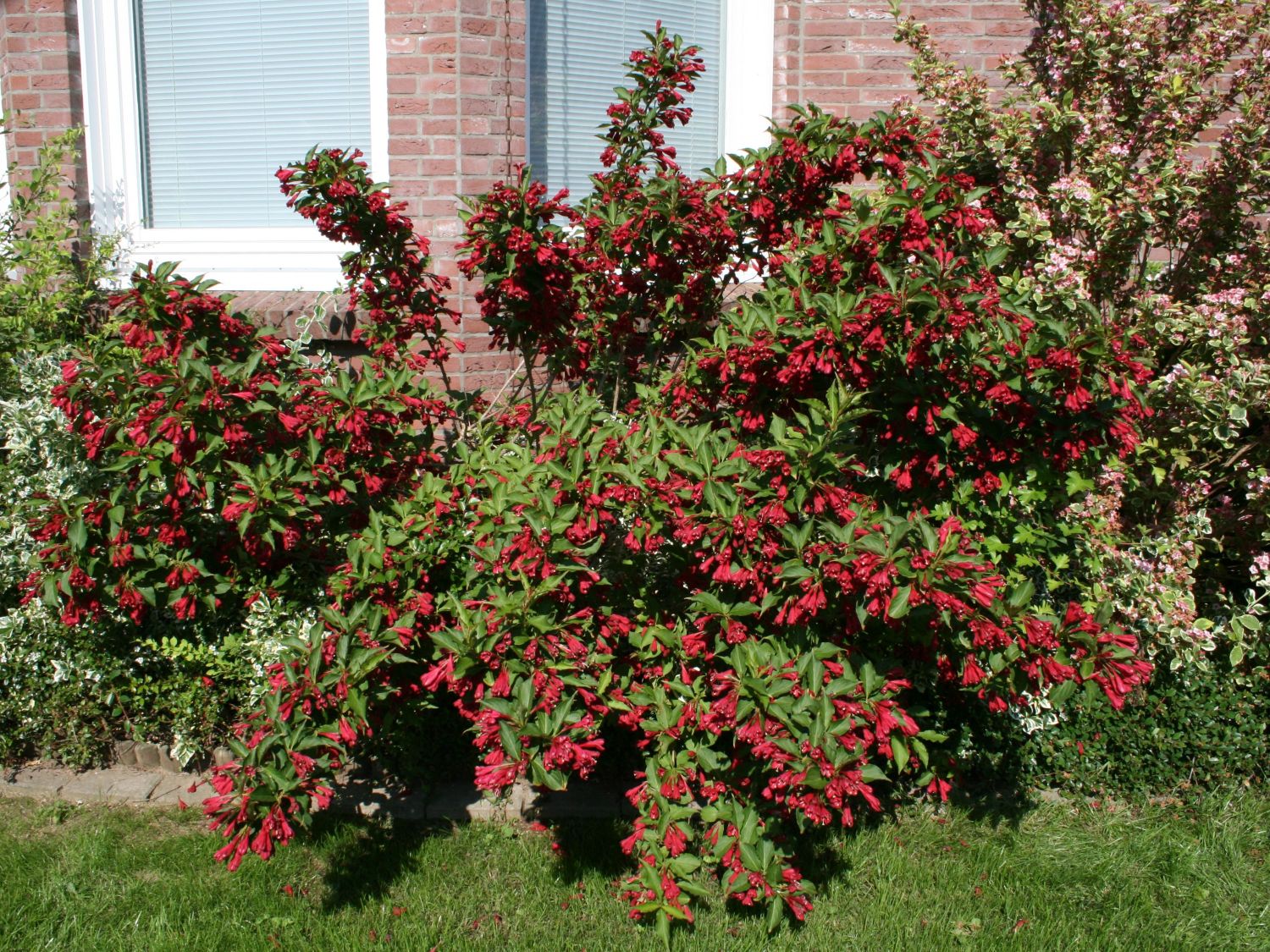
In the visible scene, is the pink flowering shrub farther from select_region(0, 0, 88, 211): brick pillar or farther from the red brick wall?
select_region(0, 0, 88, 211): brick pillar

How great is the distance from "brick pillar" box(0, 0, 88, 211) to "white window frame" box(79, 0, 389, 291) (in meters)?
0.09

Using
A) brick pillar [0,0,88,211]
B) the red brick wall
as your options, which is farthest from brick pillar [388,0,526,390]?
brick pillar [0,0,88,211]

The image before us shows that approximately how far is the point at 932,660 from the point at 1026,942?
791mm

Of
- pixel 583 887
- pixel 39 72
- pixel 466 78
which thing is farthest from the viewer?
pixel 39 72

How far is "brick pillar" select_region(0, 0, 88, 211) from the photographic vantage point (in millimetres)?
4883

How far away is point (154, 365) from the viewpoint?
287cm

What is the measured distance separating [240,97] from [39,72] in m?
0.88

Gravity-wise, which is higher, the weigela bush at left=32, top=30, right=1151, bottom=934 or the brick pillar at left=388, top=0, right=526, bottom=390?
the brick pillar at left=388, top=0, right=526, bottom=390

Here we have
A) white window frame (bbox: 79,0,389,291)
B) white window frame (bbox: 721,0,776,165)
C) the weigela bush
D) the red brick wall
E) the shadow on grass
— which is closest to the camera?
the weigela bush

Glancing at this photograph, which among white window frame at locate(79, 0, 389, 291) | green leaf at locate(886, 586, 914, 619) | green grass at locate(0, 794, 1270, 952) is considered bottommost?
green grass at locate(0, 794, 1270, 952)

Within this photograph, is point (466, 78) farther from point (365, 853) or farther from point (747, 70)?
point (365, 853)

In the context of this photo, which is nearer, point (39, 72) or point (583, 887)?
point (583, 887)

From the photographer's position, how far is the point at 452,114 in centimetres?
448

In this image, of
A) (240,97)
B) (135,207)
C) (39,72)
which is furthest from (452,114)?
(39,72)
